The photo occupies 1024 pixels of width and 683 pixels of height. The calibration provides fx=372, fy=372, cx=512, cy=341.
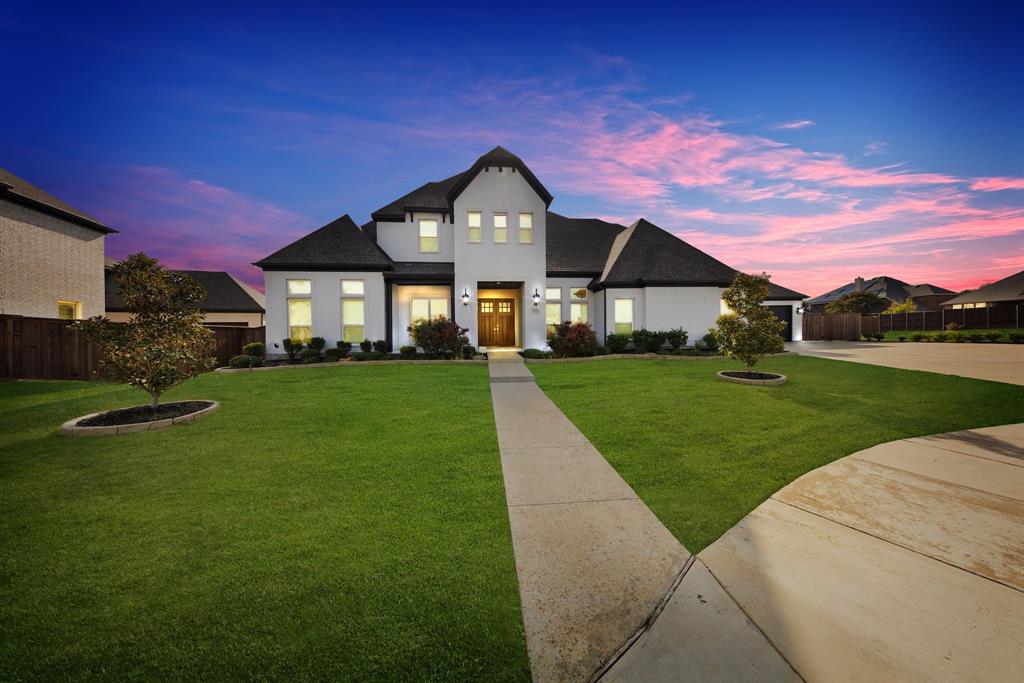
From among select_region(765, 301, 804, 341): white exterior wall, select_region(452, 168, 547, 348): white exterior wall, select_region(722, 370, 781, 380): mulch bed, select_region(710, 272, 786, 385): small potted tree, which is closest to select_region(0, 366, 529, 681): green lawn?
select_region(722, 370, 781, 380): mulch bed

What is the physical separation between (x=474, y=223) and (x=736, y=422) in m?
14.7

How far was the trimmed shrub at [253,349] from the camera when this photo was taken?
15.8 metres

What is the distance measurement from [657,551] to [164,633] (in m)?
3.14

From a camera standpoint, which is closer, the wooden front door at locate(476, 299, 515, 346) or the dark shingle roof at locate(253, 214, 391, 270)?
the dark shingle roof at locate(253, 214, 391, 270)

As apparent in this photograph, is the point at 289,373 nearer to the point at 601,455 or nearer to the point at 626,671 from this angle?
the point at 601,455

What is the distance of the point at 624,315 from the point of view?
724 inches

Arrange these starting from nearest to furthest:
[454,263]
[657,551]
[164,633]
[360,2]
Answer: [164,633] → [657,551] → [360,2] → [454,263]

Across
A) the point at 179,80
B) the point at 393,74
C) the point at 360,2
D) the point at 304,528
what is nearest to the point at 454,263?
the point at 393,74

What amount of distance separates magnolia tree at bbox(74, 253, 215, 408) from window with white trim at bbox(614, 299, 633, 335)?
1578 centimetres

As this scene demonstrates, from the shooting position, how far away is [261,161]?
26.0 metres

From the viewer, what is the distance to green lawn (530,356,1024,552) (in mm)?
3844

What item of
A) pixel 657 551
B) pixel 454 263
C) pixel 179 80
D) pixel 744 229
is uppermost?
pixel 179 80

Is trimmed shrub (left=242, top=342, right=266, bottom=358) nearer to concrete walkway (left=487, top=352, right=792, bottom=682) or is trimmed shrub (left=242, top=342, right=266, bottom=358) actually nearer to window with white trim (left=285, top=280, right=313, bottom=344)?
window with white trim (left=285, top=280, right=313, bottom=344)

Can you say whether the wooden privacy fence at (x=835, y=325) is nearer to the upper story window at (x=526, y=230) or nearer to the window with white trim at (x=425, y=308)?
the upper story window at (x=526, y=230)
